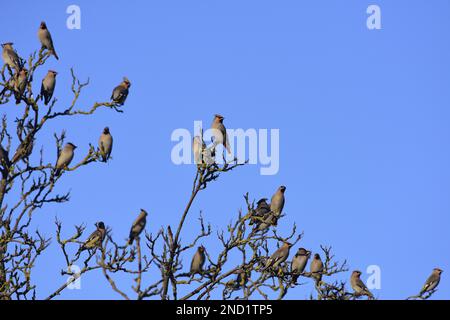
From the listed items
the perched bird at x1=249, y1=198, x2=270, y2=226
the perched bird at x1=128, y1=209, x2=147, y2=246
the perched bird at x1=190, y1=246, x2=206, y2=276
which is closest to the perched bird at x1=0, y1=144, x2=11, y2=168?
the perched bird at x1=128, y1=209, x2=147, y2=246

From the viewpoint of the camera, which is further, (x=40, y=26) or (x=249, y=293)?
(x=40, y=26)

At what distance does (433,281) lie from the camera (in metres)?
18.4

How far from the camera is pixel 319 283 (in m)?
15.3

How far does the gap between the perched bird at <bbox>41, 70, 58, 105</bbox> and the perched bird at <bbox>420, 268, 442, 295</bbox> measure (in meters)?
6.67

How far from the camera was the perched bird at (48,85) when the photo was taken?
17062mm

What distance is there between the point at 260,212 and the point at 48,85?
4186mm

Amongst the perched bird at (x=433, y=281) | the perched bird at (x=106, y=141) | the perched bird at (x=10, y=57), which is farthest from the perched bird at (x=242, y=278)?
the perched bird at (x=10, y=57)

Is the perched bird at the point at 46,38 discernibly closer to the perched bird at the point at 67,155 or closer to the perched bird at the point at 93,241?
the perched bird at the point at 67,155

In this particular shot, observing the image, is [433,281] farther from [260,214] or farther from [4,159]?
[4,159]

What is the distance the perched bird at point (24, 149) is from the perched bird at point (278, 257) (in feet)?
11.9

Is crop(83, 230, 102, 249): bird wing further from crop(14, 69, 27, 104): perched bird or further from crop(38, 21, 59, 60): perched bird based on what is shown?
crop(38, 21, 59, 60): perched bird
